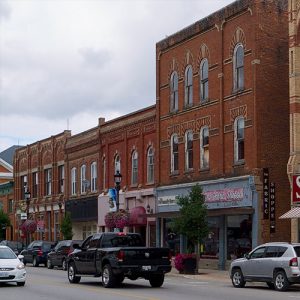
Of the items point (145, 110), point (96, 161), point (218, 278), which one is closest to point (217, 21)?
point (145, 110)

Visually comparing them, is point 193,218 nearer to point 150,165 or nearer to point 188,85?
point 188,85

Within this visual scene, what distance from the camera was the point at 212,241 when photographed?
38.0m

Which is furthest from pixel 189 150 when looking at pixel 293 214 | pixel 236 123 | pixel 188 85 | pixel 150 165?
pixel 293 214

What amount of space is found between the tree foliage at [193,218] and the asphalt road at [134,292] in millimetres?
6409

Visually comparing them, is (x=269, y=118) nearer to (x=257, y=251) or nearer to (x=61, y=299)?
(x=257, y=251)

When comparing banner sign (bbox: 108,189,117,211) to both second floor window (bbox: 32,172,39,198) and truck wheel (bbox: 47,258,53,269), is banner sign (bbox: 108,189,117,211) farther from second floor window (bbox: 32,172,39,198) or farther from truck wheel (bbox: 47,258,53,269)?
second floor window (bbox: 32,172,39,198)

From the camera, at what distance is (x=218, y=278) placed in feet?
103

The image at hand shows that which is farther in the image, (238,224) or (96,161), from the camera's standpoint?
(96,161)

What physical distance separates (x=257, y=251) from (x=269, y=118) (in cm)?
1086

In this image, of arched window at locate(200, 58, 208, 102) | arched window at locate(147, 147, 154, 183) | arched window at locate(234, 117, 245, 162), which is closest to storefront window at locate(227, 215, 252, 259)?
arched window at locate(234, 117, 245, 162)

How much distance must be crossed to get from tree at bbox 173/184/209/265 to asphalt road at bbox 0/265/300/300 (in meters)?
6.41

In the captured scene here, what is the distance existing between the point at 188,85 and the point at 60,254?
1154 centimetres

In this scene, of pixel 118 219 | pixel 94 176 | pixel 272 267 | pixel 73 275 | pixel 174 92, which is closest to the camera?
pixel 272 267

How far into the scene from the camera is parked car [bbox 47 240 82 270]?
38938 mm
